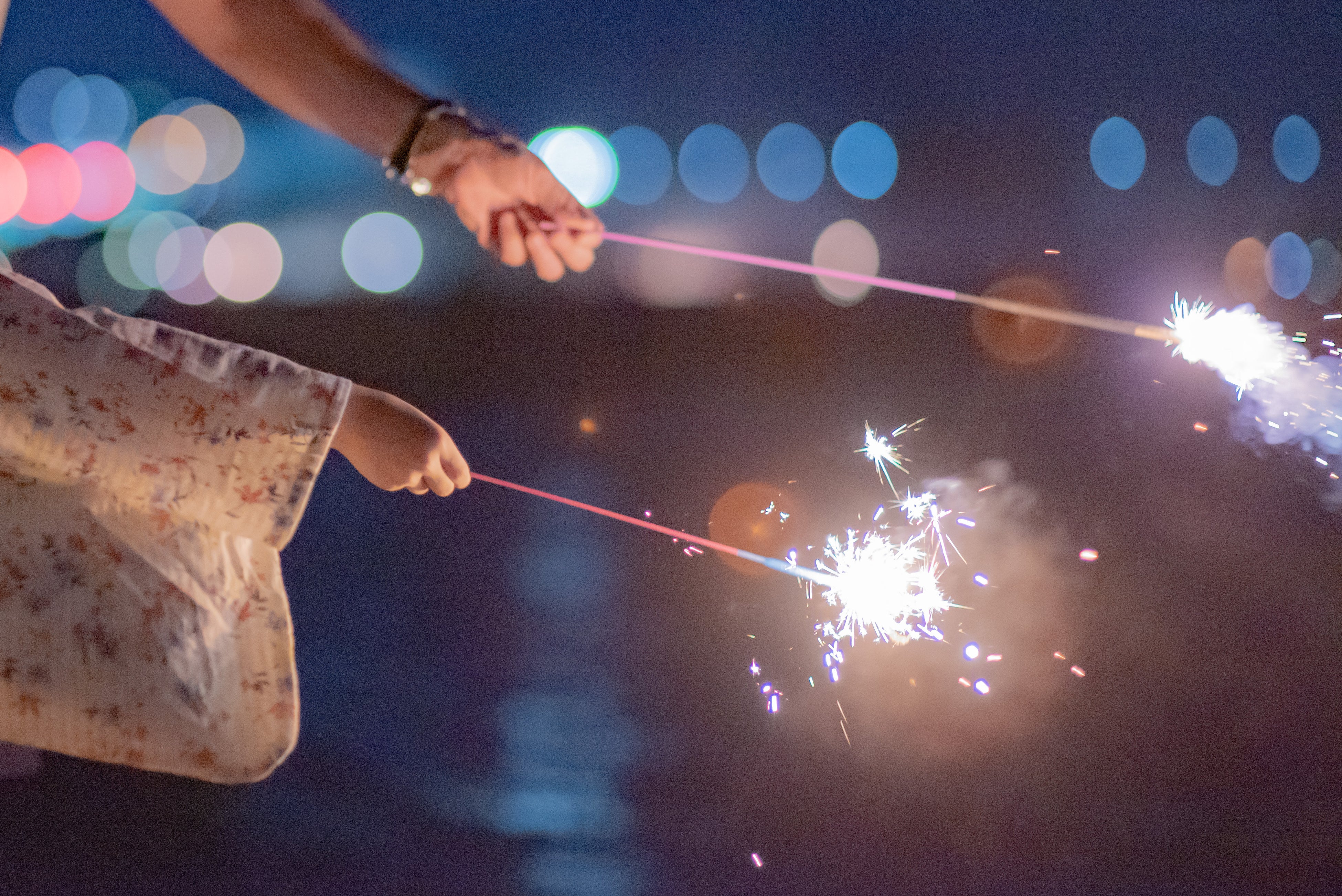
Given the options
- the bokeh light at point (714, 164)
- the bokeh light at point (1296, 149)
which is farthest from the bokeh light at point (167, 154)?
the bokeh light at point (1296, 149)

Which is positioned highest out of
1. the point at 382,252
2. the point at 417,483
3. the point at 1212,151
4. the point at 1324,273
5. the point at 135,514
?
the point at 1212,151

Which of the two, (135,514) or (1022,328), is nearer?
(135,514)

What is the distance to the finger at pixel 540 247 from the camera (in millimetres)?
664

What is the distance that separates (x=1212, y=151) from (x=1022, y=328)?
41 cm

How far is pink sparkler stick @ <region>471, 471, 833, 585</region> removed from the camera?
4.42ft

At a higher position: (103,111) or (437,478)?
(103,111)

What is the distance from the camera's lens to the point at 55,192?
2053 millimetres

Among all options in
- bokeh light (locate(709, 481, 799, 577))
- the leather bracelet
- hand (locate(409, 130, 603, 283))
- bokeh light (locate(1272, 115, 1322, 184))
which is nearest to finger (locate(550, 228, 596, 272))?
hand (locate(409, 130, 603, 283))

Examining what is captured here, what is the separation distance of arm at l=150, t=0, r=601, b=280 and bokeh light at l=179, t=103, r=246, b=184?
1243 mm

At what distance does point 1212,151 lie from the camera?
51.7 inches

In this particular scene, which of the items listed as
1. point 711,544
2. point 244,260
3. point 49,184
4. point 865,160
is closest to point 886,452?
point 711,544

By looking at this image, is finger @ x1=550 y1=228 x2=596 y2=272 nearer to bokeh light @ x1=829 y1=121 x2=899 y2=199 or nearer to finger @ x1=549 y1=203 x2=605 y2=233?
finger @ x1=549 y1=203 x2=605 y2=233

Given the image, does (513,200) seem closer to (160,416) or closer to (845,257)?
(160,416)

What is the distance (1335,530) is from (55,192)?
2.95 metres
